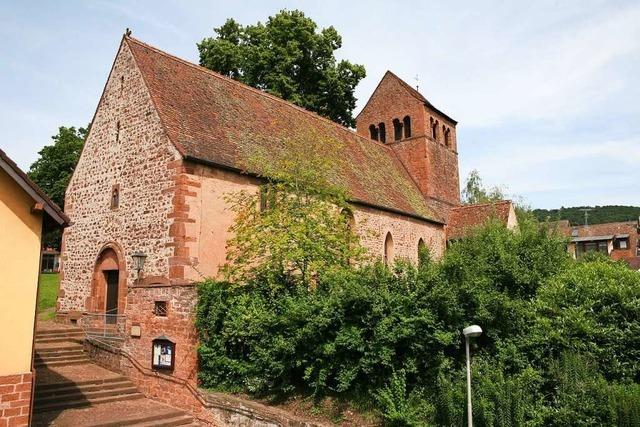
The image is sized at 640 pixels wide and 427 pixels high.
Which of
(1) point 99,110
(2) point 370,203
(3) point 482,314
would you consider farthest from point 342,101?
(3) point 482,314

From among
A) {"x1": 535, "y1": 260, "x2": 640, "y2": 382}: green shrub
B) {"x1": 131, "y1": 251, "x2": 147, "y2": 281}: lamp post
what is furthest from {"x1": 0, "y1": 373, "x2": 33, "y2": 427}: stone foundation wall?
{"x1": 535, "y1": 260, "x2": 640, "y2": 382}: green shrub

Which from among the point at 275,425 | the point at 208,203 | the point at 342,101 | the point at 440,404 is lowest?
the point at 275,425

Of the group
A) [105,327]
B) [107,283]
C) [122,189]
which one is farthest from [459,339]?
[107,283]

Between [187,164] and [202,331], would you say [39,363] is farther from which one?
[187,164]

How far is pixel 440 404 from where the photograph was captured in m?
9.47

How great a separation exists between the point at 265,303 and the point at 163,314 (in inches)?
120

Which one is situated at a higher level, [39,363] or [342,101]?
[342,101]

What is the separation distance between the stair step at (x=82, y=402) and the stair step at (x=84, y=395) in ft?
0.21

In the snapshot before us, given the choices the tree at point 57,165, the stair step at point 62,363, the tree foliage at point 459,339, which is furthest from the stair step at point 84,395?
the tree at point 57,165

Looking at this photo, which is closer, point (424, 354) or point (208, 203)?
point (424, 354)

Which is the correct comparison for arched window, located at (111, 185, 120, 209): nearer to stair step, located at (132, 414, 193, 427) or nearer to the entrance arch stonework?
the entrance arch stonework

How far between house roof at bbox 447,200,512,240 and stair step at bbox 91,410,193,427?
2078 centimetres

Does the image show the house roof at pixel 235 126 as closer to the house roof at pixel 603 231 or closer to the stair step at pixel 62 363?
the stair step at pixel 62 363

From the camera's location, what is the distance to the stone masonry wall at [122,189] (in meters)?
16.5
